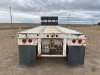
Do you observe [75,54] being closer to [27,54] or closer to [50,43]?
[50,43]

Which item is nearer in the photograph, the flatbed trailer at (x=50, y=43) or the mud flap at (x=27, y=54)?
the flatbed trailer at (x=50, y=43)

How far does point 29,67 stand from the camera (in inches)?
261

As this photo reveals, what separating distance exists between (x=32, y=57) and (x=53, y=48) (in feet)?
3.12

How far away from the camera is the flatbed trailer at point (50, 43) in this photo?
20.7 ft

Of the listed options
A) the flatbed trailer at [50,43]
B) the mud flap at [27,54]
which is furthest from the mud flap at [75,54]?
the mud flap at [27,54]

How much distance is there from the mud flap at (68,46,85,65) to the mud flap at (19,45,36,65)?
4.41 ft

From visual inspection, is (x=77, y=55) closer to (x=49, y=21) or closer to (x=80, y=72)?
(x=80, y=72)

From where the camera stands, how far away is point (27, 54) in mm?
6441

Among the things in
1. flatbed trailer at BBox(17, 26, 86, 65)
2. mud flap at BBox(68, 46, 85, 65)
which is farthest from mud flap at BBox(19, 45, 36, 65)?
→ mud flap at BBox(68, 46, 85, 65)

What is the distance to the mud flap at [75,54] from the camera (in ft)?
21.1

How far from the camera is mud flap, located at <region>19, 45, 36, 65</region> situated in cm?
640

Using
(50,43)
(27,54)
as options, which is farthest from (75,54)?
(27,54)

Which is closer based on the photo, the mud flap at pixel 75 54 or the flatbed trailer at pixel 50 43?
the flatbed trailer at pixel 50 43

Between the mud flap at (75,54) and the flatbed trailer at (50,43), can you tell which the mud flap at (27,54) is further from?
the mud flap at (75,54)
